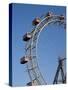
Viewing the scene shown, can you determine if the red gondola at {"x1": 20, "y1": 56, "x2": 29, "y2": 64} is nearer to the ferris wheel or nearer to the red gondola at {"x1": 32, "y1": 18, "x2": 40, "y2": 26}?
the ferris wheel

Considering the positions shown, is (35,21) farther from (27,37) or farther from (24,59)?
(24,59)

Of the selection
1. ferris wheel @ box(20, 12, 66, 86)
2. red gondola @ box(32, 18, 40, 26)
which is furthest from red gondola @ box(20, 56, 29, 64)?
red gondola @ box(32, 18, 40, 26)

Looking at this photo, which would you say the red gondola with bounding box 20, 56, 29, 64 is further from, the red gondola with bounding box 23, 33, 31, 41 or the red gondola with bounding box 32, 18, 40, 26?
the red gondola with bounding box 32, 18, 40, 26

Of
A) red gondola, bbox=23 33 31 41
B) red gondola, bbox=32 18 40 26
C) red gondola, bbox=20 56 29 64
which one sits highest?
red gondola, bbox=32 18 40 26

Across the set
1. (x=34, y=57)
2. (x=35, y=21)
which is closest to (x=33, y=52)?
(x=34, y=57)

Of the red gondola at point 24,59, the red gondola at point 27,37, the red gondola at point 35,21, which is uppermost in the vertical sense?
the red gondola at point 35,21

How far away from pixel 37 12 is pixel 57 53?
30 centimetres

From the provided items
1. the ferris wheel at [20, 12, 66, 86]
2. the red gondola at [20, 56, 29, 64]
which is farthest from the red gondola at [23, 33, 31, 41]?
the red gondola at [20, 56, 29, 64]

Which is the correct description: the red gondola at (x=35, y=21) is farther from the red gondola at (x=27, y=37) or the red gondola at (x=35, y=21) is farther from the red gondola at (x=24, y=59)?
the red gondola at (x=24, y=59)

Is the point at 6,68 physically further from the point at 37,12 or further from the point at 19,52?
the point at 37,12

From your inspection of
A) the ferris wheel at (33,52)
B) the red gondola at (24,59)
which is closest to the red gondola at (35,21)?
the ferris wheel at (33,52)

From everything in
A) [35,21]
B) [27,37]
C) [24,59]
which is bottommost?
[24,59]

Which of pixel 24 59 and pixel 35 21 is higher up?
pixel 35 21

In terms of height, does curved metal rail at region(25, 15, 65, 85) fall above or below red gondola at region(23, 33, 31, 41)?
below
